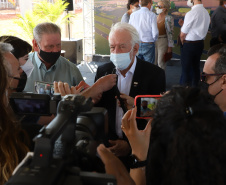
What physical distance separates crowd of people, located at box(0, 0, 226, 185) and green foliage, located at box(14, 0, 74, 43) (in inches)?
181

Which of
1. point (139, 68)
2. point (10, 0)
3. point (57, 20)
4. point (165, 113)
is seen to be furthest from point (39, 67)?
point (10, 0)

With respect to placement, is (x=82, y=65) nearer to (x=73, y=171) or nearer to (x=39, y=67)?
(x=39, y=67)

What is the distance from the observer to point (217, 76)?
1742mm

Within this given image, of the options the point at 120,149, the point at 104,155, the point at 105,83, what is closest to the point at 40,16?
the point at 105,83

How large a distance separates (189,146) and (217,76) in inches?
45.1

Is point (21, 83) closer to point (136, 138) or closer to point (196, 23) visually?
point (136, 138)

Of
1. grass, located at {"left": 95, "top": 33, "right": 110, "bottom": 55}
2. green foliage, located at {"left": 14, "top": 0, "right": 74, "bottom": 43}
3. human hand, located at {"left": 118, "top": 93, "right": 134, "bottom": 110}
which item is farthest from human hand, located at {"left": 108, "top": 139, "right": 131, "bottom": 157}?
grass, located at {"left": 95, "top": 33, "right": 110, "bottom": 55}

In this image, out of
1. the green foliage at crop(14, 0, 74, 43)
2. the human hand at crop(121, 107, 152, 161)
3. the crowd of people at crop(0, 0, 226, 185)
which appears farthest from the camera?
the green foliage at crop(14, 0, 74, 43)

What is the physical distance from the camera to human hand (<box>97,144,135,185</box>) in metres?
0.94

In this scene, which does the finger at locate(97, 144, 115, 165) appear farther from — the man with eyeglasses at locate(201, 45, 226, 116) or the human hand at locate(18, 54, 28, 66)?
the human hand at locate(18, 54, 28, 66)

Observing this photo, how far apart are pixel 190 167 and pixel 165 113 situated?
0.18 m

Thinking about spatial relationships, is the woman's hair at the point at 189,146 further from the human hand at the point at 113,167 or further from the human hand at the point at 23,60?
the human hand at the point at 23,60

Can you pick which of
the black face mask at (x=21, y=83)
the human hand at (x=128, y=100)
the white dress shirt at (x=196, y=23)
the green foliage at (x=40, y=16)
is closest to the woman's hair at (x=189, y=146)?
the human hand at (x=128, y=100)

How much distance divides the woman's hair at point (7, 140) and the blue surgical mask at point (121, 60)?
3.47ft
